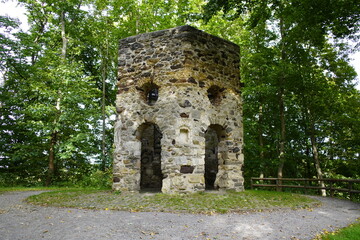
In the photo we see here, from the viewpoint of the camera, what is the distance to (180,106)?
27.4 ft

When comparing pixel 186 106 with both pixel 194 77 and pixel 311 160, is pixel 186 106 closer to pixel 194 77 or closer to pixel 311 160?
pixel 194 77

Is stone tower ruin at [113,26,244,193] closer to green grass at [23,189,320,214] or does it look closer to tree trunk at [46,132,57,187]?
green grass at [23,189,320,214]

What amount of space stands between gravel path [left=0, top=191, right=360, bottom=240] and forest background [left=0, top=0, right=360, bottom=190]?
6.98 meters

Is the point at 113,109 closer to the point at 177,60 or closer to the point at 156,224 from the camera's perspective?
the point at 177,60

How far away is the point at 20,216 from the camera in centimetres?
541

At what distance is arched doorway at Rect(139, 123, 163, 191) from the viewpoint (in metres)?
11.1

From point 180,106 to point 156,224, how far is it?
428 centimetres

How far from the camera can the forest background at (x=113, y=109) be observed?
13.1 m

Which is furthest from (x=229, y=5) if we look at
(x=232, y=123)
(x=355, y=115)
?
A: (x=355, y=115)

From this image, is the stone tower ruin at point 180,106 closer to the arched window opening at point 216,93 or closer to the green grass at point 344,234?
the arched window opening at point 216,93

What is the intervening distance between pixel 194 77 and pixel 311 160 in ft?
33.4

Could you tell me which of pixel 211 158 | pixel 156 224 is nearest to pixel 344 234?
pixel 156 224

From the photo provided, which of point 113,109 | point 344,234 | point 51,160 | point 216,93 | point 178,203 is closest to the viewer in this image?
point 344,234

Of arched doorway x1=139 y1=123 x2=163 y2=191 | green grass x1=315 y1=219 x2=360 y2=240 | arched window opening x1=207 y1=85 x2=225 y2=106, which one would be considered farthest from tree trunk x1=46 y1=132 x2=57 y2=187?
green grass x1=315 y1=219 x2=360 y2=240
